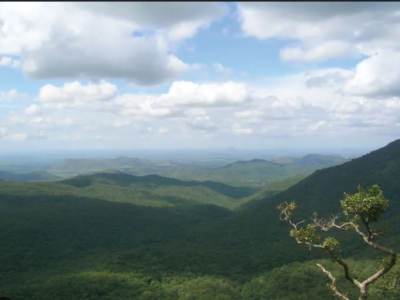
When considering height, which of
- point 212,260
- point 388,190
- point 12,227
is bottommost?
point 212,260

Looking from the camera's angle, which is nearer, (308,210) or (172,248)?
(172,248)

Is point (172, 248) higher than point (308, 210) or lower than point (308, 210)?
lower

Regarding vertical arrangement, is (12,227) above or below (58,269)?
above

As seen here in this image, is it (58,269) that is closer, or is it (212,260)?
(58,269)

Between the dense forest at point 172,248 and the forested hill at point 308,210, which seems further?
the forested hill at point 308,210

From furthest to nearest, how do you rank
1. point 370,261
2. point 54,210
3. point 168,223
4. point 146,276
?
point 168,223, point 54,210, point 146,276, point 370,261

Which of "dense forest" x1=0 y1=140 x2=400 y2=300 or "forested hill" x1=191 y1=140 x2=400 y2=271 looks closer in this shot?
"dense forest" x1=0 y1=140 x2=400 y2=300

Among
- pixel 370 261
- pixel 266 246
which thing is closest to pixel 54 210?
pixel 266 246

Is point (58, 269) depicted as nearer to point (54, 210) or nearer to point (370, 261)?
point (54, 210)
